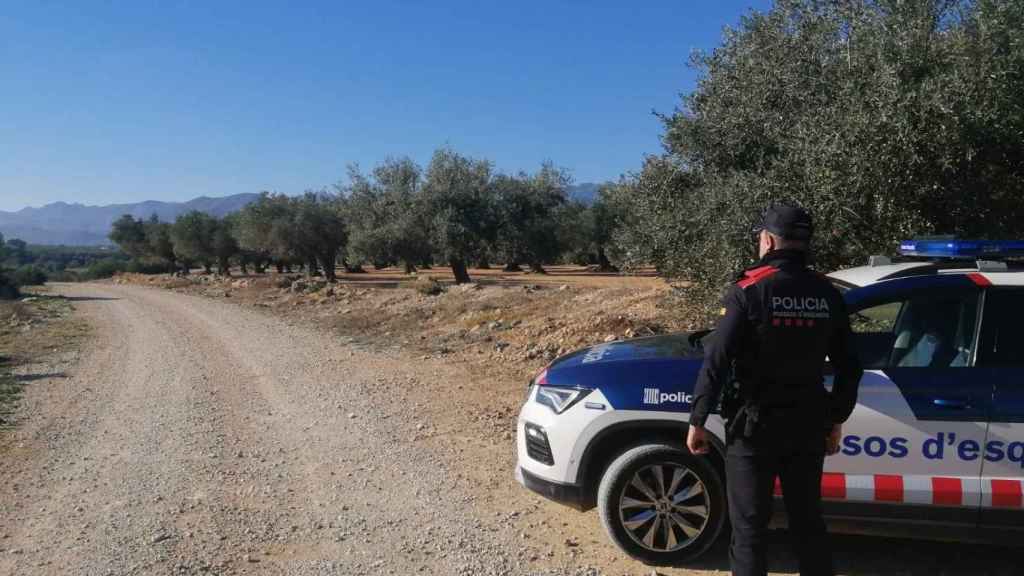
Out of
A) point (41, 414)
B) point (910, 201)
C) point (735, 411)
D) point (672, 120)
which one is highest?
point (672, 120)

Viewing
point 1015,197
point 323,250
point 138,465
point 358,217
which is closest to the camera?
point 138,465

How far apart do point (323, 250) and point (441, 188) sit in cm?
1719

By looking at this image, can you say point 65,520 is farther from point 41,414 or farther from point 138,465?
point 41,414

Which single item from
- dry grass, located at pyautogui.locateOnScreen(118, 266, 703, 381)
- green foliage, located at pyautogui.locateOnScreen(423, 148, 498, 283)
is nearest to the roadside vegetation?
dry grass, located at pyautogui.locateOnScreen(118, 266, 703, 381)

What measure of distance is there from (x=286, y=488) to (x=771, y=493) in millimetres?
3891

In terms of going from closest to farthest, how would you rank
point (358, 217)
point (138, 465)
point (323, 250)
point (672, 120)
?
point (138, 465), point (672, 120), point (358, 217), point (323, 250)

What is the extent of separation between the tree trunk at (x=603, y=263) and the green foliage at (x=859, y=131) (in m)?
43.6

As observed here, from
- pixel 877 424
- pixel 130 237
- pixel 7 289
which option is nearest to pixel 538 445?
pixel 877 424

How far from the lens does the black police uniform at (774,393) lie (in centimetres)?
321

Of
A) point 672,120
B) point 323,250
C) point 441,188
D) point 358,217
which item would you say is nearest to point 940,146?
point 672,120

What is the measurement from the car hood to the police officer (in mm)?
1029

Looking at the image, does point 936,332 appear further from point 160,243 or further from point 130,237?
point 130,237

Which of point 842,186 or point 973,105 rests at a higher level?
point 973,105

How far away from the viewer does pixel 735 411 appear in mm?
3338
